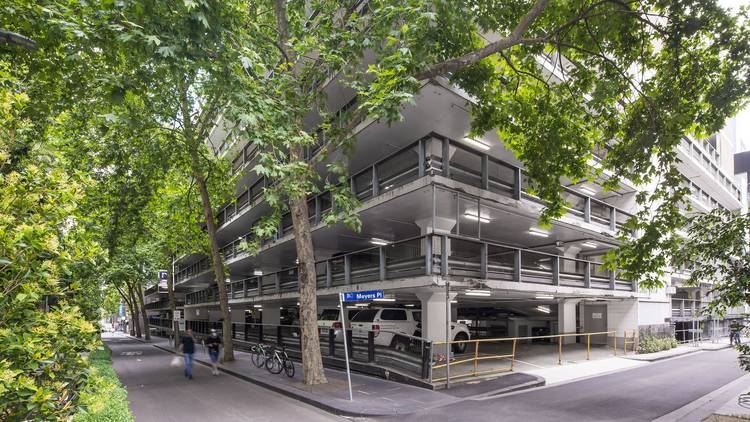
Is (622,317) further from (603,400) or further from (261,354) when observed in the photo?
(261,354)

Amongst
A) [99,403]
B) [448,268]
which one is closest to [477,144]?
[448,268]

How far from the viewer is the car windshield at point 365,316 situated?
17844 mm

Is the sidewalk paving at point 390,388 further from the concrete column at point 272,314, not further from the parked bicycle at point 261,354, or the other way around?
the concrete column at point 272,314

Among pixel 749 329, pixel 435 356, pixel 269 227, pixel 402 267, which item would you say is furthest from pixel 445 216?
pixel 749 329

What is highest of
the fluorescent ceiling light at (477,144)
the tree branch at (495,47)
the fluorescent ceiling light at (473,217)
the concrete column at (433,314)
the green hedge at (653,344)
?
Answer: the tree branch at (495,47)

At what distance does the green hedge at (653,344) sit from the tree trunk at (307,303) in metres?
18.2

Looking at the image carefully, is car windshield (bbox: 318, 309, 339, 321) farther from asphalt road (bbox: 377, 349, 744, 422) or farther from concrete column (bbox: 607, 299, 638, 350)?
concrete column (bbox: 607, 299, 638, 350)

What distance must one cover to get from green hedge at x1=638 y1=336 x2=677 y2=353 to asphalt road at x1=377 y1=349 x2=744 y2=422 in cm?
498

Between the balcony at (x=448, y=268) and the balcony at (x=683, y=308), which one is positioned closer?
the balcony at (x=448, y=268)

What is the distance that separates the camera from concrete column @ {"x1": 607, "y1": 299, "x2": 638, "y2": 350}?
22922mm

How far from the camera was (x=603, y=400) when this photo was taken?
462 inches

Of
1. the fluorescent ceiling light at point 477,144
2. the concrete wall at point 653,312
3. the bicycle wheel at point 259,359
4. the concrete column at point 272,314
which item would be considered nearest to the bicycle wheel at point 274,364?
the bicycle wheel at point 259,359

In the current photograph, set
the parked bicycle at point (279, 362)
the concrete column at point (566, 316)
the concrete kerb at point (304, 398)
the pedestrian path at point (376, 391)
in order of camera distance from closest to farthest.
Result: the concrete kerb at point (304, 398) → the pedestrian path at point (376, 391) → the parked bicycle at point (279, 362) → the concrete column at point (566, 316)

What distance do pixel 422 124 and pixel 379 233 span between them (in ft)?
21.3
